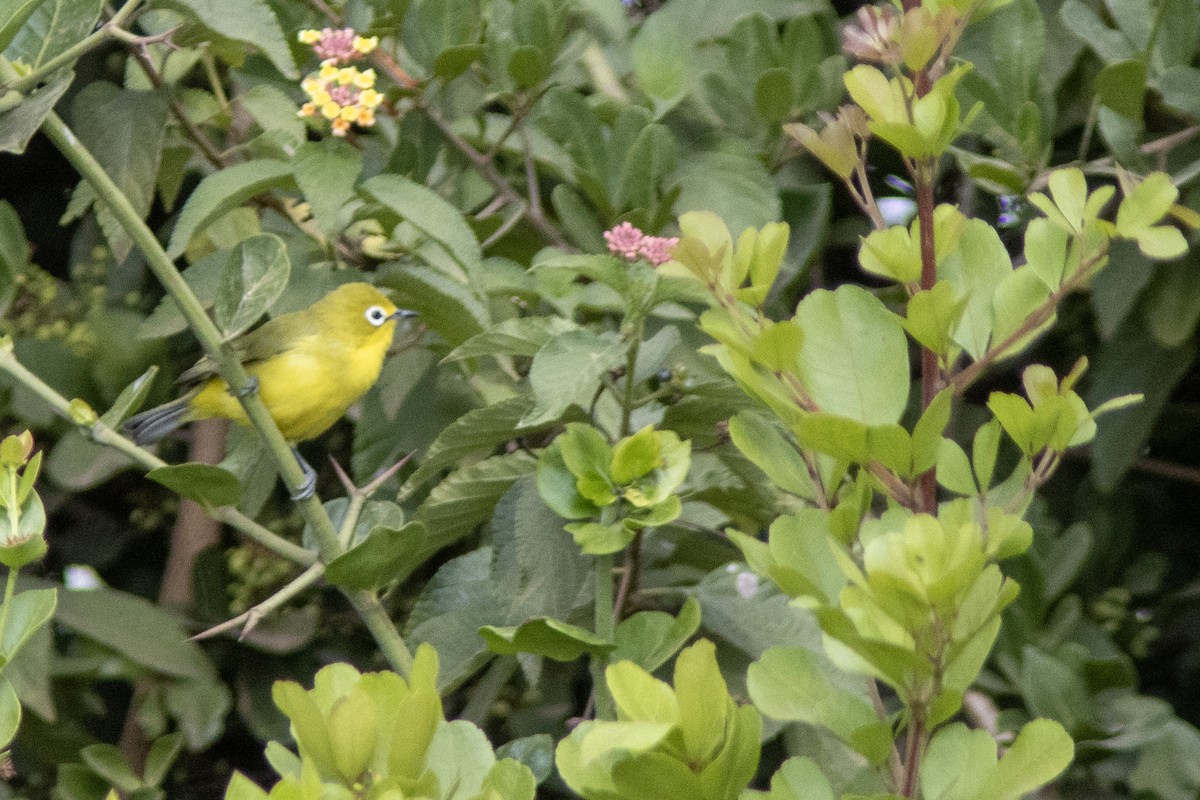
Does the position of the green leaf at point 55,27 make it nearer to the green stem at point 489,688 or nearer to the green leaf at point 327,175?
the green leaf at point 327,175

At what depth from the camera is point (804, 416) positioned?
67 cm

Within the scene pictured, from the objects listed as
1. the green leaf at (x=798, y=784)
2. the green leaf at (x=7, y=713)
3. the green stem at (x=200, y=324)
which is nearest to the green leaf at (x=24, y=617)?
the green leaf at (x=7, y=713)

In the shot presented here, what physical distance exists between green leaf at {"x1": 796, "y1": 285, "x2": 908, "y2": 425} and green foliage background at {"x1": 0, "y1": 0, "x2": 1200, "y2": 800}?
1.40 feet

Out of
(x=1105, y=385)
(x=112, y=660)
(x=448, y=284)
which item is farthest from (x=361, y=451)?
(x=1105, y=385)

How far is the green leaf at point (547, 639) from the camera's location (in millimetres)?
838

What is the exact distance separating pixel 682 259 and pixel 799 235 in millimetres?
1069

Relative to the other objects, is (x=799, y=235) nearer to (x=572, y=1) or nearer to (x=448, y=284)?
(x=572, y=1)

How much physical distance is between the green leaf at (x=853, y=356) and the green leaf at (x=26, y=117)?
1.80 feet

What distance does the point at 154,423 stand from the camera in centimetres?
202

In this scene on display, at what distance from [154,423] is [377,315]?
38 cm

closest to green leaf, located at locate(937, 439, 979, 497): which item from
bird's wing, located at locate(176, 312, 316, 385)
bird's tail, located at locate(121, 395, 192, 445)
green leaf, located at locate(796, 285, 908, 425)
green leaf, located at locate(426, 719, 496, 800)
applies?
green leaf, located at locate(796, 285, 908, 425)

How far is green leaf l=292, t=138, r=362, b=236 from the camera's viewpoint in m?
1.42

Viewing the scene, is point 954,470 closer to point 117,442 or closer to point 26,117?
point 117,442

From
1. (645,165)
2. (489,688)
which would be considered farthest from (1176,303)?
(489,688)
